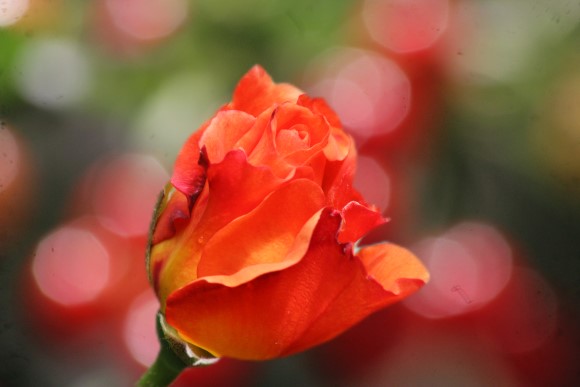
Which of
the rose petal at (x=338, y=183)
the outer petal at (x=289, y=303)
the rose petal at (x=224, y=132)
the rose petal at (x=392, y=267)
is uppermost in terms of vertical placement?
the rose petal at (x=224, y=132)

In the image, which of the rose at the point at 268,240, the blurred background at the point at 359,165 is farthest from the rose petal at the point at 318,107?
the blurred background at the point at 359,165

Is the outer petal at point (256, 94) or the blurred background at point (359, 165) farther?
the blurred background at point (359, 165)

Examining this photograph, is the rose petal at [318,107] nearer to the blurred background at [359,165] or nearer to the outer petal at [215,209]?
the outer petal at [215,209]

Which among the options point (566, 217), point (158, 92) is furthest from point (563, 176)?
point (158, 92)

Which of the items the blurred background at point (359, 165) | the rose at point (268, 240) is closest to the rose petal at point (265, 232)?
the rose at point (268, 240)

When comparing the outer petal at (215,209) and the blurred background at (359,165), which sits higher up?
the outer petal at (215,209)

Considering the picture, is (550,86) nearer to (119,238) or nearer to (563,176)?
(563,176)

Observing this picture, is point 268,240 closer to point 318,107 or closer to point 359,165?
point 318,107

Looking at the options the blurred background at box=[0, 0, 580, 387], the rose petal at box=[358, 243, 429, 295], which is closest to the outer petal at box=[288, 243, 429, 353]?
the rose petal at box=[358, 243, 429, 295]
